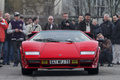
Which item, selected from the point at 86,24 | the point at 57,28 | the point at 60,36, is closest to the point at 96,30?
the point at 86,24

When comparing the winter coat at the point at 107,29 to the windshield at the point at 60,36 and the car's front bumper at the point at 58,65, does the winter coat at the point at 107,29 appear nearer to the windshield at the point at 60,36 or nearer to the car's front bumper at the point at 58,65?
the windshield at the point at 60,36

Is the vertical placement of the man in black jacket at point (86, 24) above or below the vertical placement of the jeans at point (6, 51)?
above

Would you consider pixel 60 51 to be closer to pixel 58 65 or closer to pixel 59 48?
pixel 59 48

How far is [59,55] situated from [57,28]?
567 cm

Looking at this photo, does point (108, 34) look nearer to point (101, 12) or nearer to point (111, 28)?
point (111, 28)

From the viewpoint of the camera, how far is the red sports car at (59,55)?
10102mm

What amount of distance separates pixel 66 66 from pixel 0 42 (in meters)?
5.31

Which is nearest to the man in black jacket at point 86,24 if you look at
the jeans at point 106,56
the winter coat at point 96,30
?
the winter coat at point 96,30

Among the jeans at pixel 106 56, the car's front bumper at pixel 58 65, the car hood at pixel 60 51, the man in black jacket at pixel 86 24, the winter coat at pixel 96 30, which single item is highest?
the man in black jacket at pixel 86 24

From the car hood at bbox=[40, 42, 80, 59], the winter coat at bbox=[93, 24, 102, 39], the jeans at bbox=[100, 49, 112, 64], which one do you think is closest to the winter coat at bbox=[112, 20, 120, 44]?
the winter coat at bbox=[93, 24, 102, 39]

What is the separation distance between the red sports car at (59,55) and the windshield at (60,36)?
0.35ft

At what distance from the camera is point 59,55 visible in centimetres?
1011

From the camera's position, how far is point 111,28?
16.9m

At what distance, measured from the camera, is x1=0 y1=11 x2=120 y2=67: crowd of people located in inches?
586
